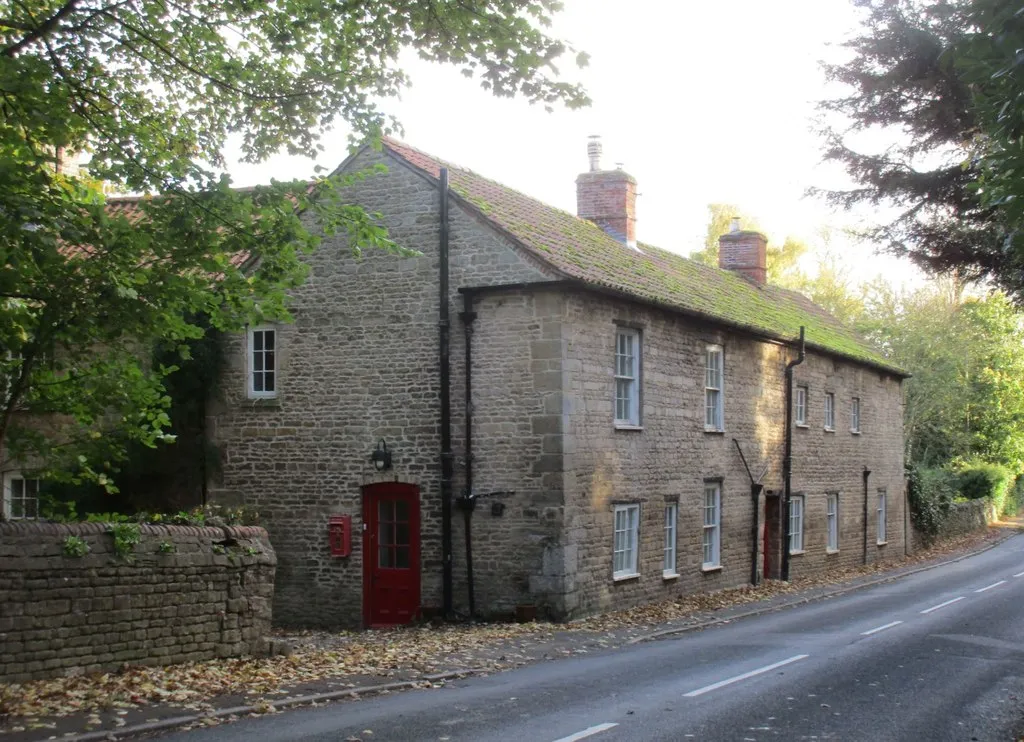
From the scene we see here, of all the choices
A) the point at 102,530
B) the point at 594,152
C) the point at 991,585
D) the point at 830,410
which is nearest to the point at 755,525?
the point at 991,585

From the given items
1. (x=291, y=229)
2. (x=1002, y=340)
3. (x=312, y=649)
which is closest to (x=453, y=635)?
(x=312, y=649)

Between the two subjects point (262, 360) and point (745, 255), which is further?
point (745, 255)

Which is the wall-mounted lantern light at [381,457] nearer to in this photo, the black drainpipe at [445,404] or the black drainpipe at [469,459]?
the black drainpipe at [445,404]

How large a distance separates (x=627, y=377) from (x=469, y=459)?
369 cm

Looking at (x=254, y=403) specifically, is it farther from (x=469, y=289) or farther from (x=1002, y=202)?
(x=1002, y=202)

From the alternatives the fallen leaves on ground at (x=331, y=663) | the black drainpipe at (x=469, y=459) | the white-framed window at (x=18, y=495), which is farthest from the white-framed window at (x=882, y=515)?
the white-framed window at (x=18, y=495)

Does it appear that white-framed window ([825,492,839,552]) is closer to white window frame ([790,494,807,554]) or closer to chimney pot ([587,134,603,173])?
white window frame ([790,494,807,554])

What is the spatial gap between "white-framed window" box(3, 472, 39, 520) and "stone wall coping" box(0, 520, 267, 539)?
34.9 ft

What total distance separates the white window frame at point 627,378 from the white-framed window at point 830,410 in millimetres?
12044

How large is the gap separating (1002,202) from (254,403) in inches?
641

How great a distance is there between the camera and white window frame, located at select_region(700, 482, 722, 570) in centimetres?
2398

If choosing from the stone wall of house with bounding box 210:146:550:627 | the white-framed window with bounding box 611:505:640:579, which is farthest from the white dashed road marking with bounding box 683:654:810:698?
the stone wall of house with bounding box 210:146:550:627

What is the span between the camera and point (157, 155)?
1248 cm

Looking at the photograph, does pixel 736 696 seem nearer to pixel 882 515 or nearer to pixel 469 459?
pixel 469 459
